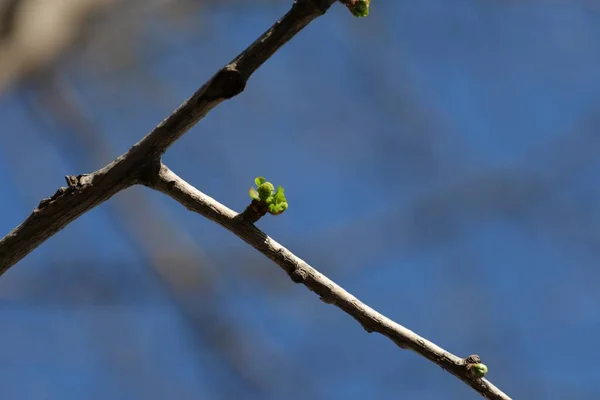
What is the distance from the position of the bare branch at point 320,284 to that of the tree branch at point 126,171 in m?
0.08

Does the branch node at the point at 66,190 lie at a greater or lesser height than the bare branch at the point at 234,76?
lesser

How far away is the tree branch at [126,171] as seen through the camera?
181 cm

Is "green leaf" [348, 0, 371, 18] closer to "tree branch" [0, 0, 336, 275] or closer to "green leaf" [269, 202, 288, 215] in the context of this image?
"tree branch" [0, 0, 336, 275]

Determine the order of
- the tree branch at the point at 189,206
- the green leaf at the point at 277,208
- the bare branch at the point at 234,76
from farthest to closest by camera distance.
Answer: the green leaf at the point at 277,208
the tree branch at the point at 189,206
the bare branch at the point at 234,76

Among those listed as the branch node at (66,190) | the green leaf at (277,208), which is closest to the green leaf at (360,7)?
the green leaf at (277,208)

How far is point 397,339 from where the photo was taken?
198 cm

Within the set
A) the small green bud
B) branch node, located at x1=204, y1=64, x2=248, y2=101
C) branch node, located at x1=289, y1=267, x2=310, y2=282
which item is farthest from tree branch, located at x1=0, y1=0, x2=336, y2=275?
the small green bud

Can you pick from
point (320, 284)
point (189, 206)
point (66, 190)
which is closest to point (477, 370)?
point (320, 284)

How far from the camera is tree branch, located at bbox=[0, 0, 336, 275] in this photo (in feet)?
5.95

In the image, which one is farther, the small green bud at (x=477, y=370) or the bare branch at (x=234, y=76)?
the small green bud at (x=477, y=370)

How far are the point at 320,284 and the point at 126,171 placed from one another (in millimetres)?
684

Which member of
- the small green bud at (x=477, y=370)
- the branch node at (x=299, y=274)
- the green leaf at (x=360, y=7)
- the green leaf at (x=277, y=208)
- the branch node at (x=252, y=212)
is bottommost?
the branch node at (x=299, y=274)

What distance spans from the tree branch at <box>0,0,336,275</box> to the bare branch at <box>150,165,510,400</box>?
85 mm

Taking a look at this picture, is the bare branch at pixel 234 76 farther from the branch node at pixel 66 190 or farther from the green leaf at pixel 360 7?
the green leaf at pixel 360 7
